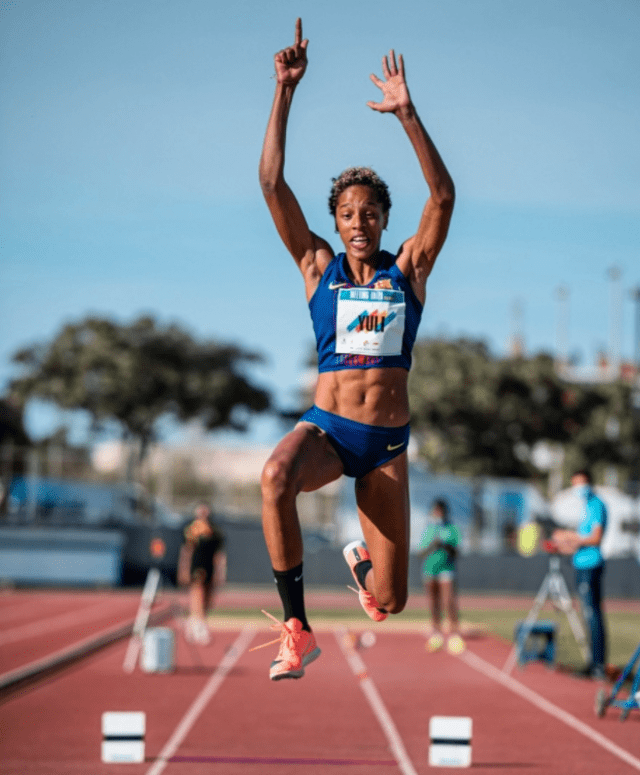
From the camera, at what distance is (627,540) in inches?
1602

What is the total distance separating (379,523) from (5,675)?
27.1 feet

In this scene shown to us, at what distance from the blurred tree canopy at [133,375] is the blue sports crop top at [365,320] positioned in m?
40.6

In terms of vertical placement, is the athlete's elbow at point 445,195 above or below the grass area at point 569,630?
above

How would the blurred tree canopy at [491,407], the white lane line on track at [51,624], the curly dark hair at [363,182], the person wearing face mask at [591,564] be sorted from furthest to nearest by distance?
the blurred tree canopy at [491,407], the white lane line on track at [51,624], the person wearing face mask at [591,564], the curly dark hair at [363,182]

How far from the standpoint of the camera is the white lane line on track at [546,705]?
9430 millimetres

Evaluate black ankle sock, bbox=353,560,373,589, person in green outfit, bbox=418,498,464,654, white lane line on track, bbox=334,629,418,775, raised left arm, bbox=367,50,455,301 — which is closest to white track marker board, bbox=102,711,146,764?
white lane line on track, bbox=334,629,418,775

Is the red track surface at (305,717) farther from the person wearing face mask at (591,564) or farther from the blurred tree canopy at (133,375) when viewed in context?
the blurred tree canopy at (133,375)

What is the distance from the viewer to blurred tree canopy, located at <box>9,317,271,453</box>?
45812 mm

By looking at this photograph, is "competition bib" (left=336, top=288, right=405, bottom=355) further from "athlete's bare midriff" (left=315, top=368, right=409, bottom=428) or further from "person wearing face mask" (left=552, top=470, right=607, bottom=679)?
"person wearing face mask" (left=552, top=470, right=607, bottom=679)

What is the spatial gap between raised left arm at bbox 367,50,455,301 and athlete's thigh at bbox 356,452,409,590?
0.85 m

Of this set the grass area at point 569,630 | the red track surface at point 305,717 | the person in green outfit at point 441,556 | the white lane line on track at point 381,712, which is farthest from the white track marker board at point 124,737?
the person in green outfit at point 441,556

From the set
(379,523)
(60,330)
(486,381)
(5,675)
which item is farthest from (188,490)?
(379,523)

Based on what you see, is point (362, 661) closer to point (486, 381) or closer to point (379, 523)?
point (379, 523)

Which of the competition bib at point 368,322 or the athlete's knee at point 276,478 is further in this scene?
the competition bib at point 368,322
